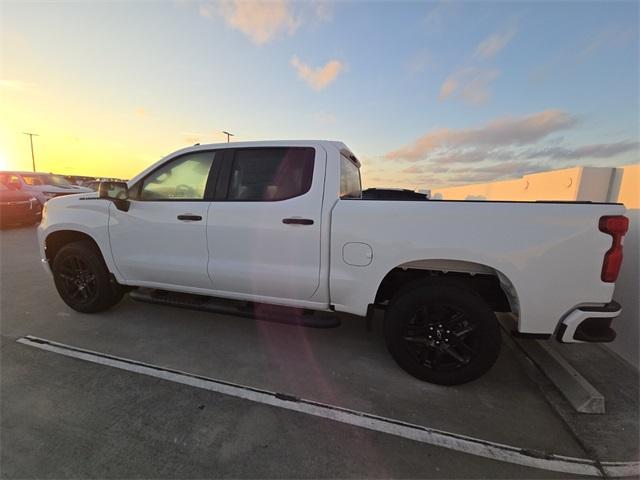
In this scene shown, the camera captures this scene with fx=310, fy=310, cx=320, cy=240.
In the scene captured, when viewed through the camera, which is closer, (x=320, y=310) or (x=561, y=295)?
(x=561, y=295)

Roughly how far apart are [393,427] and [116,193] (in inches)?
136

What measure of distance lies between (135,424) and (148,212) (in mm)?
2039

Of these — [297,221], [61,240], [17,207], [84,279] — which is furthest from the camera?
[17,207]

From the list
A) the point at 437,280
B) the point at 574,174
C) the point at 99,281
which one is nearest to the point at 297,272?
the point at 437,280

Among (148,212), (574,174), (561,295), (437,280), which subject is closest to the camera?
(561,295)

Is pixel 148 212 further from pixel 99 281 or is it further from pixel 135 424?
pixel 135 424

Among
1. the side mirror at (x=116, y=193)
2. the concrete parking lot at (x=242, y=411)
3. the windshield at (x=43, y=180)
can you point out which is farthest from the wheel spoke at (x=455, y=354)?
the windshield at (x=43, y=180)

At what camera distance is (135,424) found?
2137 millimetres

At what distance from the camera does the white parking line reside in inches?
76.2

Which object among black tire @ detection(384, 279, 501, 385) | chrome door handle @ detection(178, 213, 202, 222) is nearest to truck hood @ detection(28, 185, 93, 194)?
chrome door handle @ detection(178, 213, 202, 222)

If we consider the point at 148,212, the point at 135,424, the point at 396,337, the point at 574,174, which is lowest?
the point at 135,424

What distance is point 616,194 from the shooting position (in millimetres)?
6465

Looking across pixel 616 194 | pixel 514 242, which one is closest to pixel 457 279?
pixel 514 242

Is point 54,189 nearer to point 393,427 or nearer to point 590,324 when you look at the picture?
point 393,427
